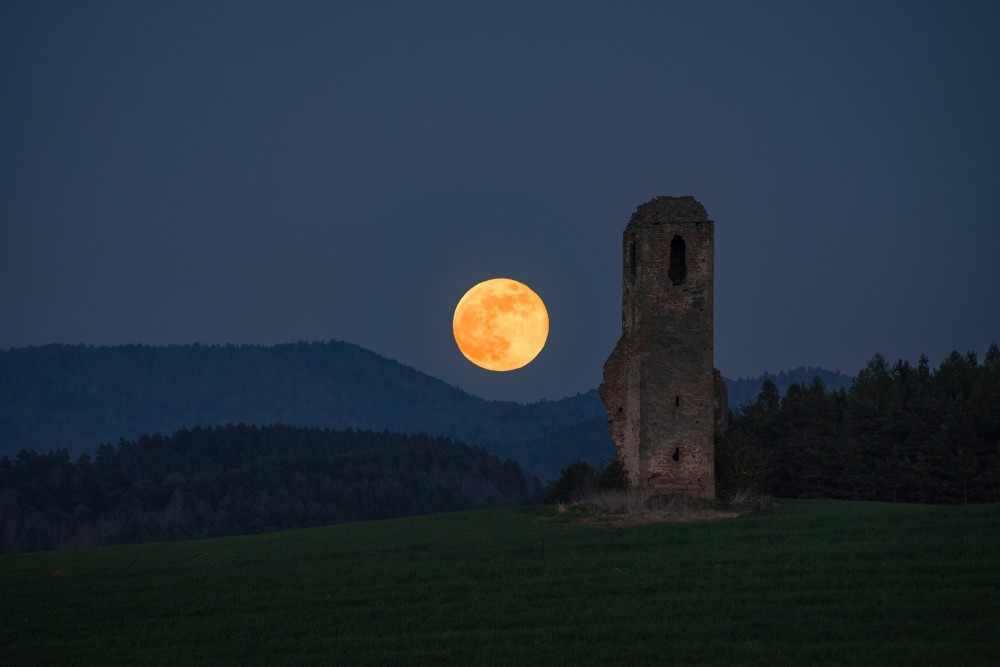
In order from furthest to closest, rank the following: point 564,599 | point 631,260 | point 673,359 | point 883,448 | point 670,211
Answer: point 883,448 → point 631,260 → point 670,211 → point 673,359 → point 564,599

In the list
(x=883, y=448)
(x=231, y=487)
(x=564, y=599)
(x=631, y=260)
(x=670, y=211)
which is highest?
(x=670, y=211)

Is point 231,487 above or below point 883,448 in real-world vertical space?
below

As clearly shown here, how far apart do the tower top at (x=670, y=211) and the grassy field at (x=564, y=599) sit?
10.4 m

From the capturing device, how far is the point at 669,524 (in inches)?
1268

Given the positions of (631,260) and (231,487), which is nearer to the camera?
(631,260)

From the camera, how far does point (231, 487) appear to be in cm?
14450

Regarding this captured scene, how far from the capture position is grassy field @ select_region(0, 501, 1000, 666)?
18375 millimetres

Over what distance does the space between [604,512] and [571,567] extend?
9.64m

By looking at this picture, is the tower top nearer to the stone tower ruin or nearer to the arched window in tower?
the stone tower ruin

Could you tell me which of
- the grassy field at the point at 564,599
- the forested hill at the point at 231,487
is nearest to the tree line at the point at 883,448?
the grassy field at the point at 564,599

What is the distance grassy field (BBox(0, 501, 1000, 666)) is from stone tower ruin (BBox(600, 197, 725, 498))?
180 inches

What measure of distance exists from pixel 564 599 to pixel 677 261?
58.8ft

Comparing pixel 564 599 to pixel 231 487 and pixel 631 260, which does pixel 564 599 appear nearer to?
pixel 631 260

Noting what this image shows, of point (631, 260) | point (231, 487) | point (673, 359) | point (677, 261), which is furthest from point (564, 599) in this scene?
point (231, 487)
